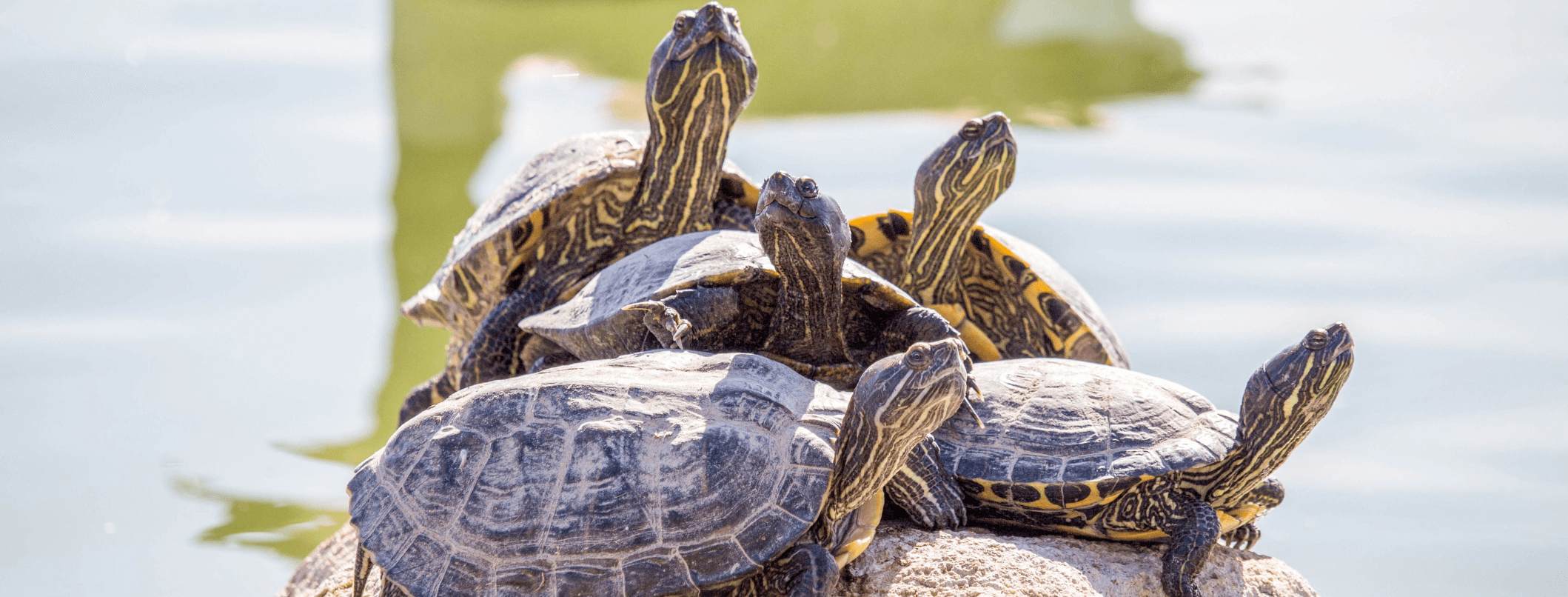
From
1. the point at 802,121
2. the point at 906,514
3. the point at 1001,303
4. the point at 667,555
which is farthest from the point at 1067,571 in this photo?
the point at 802,121

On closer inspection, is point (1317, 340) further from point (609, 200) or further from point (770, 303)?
point (609, 200)

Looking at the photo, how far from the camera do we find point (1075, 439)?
2773 mm

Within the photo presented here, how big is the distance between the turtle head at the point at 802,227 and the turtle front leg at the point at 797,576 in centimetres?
89

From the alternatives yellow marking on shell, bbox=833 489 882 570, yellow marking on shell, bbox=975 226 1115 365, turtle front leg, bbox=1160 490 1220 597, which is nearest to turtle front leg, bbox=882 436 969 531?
yellow marking on shell, bbox=833 489 882 570

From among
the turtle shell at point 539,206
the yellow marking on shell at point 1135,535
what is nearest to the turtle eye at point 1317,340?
the yellow marking on shell at point 1135,535

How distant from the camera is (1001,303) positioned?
13.8 feet

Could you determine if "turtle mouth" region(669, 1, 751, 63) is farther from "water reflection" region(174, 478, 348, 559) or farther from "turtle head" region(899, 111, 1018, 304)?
"water reflection" region(174, 478, 348, 559)

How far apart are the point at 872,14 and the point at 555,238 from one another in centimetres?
925

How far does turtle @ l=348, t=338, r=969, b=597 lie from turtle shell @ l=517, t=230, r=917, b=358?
0.70 meters

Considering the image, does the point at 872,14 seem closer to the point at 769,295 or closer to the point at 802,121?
the point at 802,121

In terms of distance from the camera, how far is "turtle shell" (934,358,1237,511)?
270 cm

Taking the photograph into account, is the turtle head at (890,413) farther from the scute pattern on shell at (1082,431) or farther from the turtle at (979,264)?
the turtle at (979,264)

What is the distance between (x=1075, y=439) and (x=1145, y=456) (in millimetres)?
186

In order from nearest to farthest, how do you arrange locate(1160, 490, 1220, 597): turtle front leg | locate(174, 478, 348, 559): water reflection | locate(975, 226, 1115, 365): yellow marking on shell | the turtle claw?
locate(1160, 490, 1220, 597): turtle front leg
the turtle claw
locate(975, 226, 1115, 365): yellow marking on shell
locate(174, 478, 348, 559): water reflection
